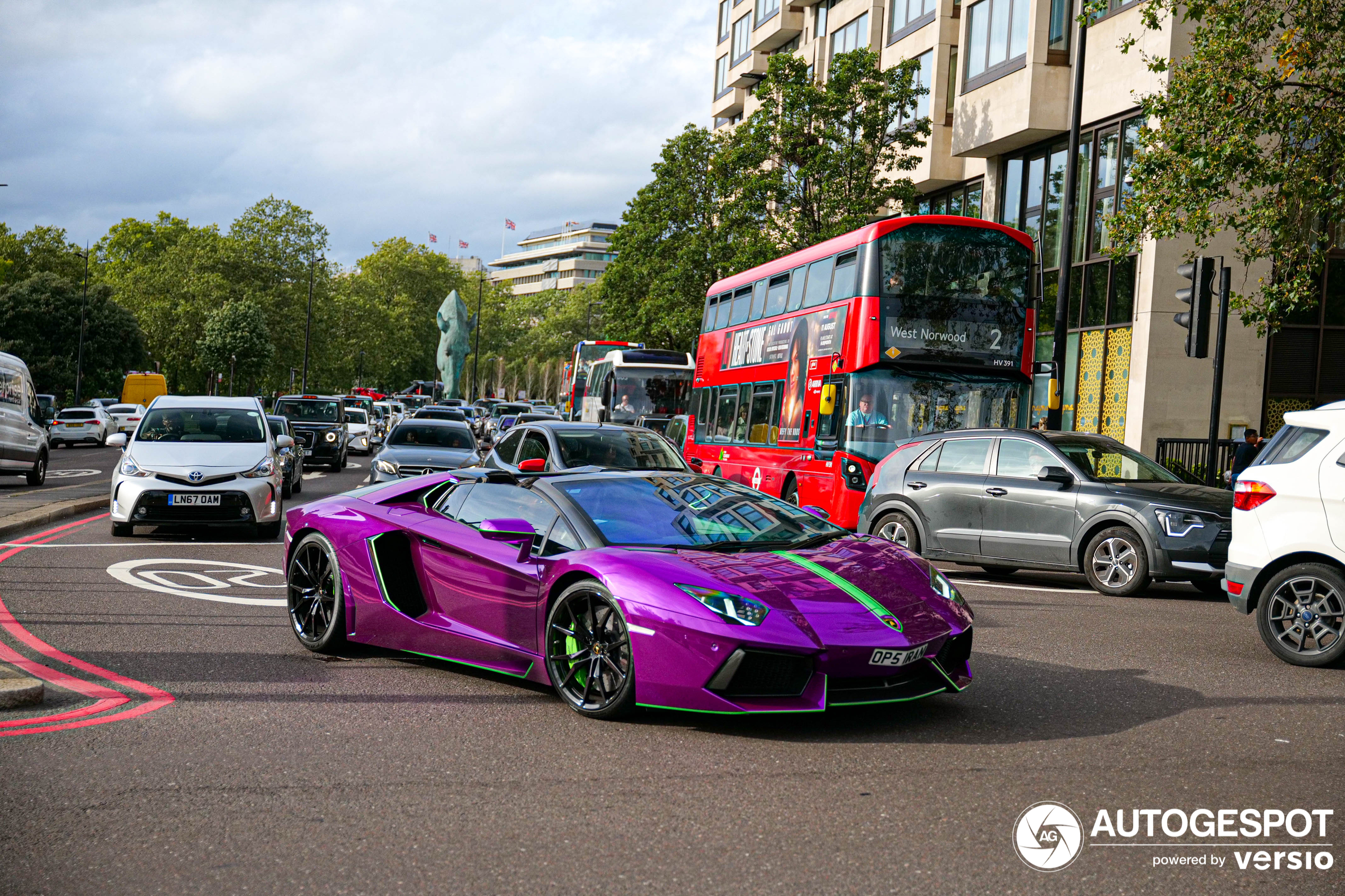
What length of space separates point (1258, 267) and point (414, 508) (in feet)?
67.9

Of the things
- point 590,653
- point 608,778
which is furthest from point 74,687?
point 608,778

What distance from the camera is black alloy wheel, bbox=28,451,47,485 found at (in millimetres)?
23516

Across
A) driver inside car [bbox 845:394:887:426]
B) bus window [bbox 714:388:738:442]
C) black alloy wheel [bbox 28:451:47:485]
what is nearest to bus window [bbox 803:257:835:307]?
driver inside car [bbox 845:394:887:426]

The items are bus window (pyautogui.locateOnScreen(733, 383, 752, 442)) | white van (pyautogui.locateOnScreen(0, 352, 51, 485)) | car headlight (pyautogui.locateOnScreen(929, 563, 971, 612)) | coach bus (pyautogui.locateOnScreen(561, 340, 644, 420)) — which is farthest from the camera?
coach bus (pyautogui.locateOnScreen(561, 340, 644, 420))

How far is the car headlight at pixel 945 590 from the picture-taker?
641cm

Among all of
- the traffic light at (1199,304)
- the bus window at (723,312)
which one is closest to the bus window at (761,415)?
the bus window at (723,312)

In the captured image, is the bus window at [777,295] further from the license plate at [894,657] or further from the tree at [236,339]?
the tree at [236,339]

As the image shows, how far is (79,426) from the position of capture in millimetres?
44688

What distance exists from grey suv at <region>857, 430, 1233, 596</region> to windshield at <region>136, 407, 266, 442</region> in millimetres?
7685

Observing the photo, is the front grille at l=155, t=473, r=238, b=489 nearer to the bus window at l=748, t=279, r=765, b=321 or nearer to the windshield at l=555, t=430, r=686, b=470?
the windshield at l=555, t=430, r=686, b=470

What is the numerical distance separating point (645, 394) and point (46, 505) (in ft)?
58.2

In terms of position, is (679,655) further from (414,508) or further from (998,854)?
(414,508)

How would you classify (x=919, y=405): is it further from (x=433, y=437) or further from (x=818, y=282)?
(x=433, y=437)

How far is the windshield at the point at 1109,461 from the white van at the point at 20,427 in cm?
1776
